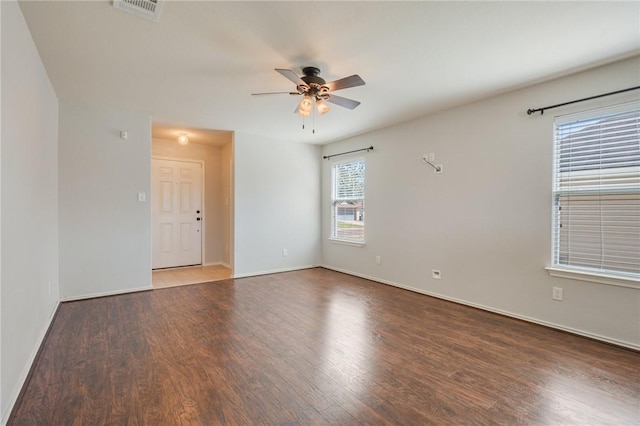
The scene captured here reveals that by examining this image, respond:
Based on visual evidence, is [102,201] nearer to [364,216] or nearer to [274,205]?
[274,205]

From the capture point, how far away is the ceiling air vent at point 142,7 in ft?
6.40

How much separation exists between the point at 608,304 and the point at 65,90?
19.8 ft

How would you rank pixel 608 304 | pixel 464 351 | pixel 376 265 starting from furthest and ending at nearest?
pixel 376 265, pixel 608 304, pixel 464 351

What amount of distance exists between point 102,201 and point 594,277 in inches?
223

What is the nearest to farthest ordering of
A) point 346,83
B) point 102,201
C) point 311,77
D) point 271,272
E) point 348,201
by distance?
point 346,83 → point 311,77 → point 102,201 → point 271,272 → point 348,201

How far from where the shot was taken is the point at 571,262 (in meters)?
2.98

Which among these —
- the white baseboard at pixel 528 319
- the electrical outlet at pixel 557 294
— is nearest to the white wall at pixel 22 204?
the white baseboard at pixel 528 319

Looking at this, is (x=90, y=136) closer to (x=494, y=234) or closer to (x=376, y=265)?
(x=376, y=265)

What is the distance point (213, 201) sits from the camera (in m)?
6.36

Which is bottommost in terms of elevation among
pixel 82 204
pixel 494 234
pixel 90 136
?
pixel 494 234

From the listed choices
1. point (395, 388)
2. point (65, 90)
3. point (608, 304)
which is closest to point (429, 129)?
point (608, 304)

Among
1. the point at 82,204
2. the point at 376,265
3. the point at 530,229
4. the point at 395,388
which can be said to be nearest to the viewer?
the point at 395,388

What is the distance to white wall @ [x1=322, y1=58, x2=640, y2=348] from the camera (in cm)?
283

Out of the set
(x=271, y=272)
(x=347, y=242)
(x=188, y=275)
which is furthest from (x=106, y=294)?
(x=347, y=242)
